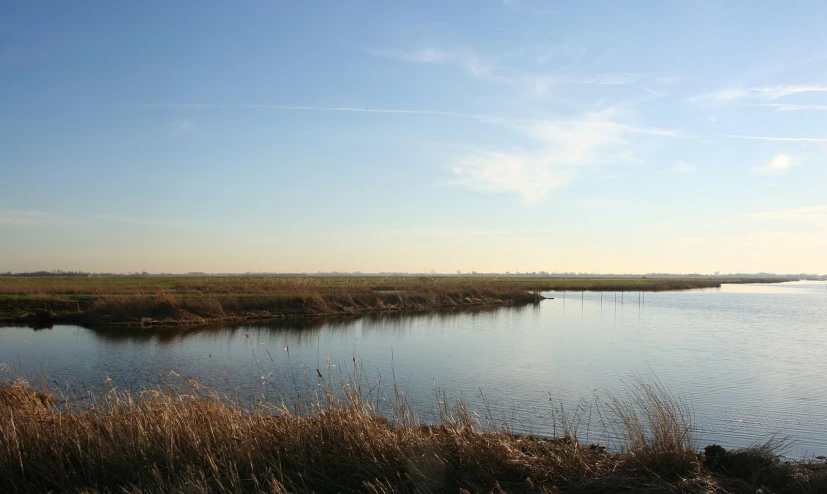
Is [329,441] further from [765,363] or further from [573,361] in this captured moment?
[765,363]

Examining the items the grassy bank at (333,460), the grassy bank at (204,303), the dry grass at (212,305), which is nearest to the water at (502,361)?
the grassy bank at (333,460)

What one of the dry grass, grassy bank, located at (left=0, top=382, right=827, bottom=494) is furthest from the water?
the dry grass

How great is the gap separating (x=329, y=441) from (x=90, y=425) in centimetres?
290

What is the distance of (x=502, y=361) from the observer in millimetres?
20328

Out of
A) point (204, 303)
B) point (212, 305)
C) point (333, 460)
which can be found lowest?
point (333, 460)

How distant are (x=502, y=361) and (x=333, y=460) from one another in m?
14.6

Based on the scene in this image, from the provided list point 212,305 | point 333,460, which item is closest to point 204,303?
point 212,305

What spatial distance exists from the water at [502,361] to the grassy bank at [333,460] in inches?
101

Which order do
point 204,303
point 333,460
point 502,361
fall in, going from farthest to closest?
point 204,303 < point 502,361 < point 333,460

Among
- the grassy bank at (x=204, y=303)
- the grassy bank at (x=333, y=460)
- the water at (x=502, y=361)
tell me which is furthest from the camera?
the grassy bank at (x=204, y=303)

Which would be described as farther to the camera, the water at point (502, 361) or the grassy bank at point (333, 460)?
the water at point (502, 361)

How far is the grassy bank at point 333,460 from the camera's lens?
19.4 feet

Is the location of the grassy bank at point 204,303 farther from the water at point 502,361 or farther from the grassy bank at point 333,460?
the grassy bank at point 333,460

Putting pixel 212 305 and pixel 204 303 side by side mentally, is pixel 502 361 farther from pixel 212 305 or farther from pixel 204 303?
pixel 204 303
